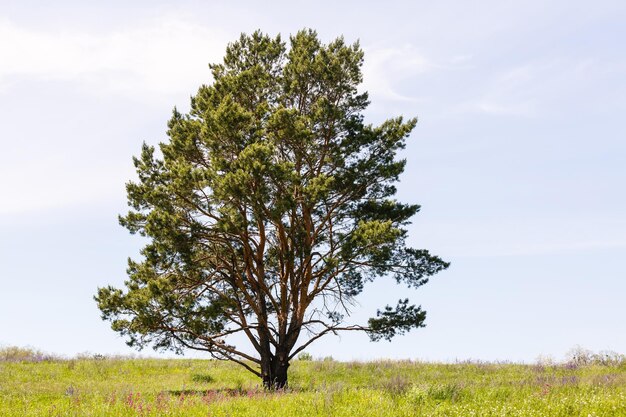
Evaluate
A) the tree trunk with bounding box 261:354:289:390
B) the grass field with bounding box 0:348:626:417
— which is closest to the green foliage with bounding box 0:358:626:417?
the grass field with bounding box 0:348:626:417

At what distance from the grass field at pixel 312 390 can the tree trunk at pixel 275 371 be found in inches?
27.8

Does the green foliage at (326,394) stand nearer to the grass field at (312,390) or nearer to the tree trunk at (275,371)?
the grass field at (312,390)

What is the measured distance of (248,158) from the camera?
17.3m

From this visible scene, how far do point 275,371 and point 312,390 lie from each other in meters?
3.96

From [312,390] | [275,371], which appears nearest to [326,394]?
[312,390]

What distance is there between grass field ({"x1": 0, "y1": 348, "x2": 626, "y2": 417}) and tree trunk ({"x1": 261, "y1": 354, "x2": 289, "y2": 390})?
707 millimetres

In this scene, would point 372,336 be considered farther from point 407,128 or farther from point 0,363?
point 0,363

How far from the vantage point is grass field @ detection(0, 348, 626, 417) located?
1144 centimetres

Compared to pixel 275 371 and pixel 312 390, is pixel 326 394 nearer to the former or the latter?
pixel 312 390

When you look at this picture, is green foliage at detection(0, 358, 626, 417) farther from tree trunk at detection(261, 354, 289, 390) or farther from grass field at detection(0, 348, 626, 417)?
tree trunk at detection(261, 354, 289, 390)

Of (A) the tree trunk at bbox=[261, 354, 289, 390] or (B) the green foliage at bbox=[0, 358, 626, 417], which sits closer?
(B) the green foliage at bbox=[0, 358, 626, 417]

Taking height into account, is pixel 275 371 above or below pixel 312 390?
above

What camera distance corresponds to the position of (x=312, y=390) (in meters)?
15.8

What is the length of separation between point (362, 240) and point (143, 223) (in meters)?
8.77
